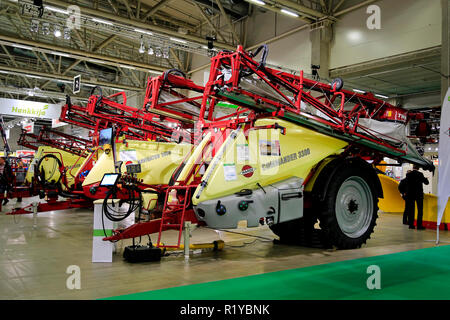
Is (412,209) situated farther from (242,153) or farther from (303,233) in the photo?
(242,153)

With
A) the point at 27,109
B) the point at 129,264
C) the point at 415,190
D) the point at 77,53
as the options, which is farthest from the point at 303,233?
the point at 27,109

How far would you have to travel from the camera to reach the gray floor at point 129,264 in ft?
12.8

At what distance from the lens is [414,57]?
1098cm

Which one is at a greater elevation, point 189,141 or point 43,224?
point 189,141

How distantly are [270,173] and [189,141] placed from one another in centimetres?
464

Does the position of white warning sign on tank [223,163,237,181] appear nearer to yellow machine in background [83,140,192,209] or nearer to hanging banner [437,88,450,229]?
hanging banner [437,88,450,229]

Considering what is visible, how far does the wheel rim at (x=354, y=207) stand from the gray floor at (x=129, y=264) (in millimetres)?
351

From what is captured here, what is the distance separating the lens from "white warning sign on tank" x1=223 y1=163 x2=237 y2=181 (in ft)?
16.7

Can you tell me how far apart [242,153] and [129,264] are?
2.10m

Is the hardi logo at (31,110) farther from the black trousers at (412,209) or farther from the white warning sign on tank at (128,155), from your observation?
the black trousers at (412,209)

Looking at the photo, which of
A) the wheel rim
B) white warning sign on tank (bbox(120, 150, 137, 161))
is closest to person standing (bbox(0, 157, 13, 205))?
white warning sign on tank (bbox(120, 150, 137, 161))

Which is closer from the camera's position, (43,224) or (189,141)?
(43,224)
